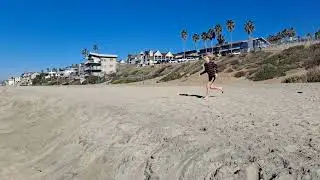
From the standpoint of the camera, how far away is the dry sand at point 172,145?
16.6ft

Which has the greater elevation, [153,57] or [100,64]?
[153,57]

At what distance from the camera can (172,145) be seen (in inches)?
258

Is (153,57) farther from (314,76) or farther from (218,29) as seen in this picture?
(314,76)

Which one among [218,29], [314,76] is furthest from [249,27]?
[314,76]

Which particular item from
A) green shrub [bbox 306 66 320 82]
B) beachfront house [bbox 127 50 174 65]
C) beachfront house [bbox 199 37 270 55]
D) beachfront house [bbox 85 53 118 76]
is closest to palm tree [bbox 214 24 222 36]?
beachfront house [bbox 199 37 270 55]

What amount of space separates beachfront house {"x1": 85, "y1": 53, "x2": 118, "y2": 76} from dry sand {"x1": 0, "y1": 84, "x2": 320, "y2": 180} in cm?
10931

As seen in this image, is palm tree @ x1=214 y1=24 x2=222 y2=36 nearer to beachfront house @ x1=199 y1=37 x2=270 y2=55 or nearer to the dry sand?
beachfront house @ x1=199 y1=37 x2=270 y2=55

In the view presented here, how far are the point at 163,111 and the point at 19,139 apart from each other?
385cm

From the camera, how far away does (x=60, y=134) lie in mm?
10328

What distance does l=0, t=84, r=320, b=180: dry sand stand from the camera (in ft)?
16.6

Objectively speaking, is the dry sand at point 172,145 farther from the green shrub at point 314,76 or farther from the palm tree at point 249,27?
the palm tree at point 249,27

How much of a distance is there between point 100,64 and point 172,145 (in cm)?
12280

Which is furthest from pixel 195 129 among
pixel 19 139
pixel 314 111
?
pixel 19 139

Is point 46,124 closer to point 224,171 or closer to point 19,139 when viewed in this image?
point 19,139
